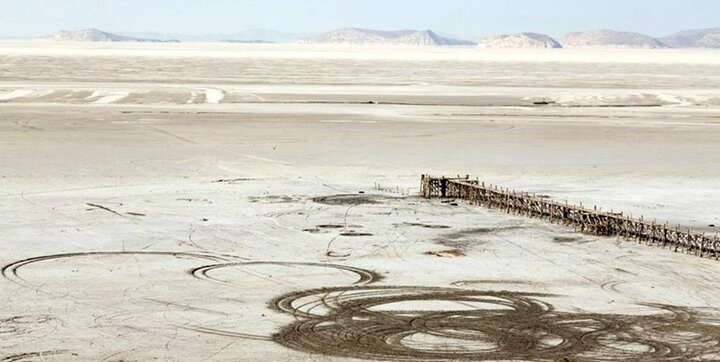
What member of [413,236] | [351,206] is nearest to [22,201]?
[351,206]

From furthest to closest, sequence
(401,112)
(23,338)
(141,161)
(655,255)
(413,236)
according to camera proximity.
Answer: (401,112) < (141,161) < (413,236) < (655,255) < (23,338)

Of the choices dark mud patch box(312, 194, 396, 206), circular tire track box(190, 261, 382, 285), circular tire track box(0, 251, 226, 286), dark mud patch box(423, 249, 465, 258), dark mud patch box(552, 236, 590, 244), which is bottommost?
dark mud patch box(312, 194, 396, 206)

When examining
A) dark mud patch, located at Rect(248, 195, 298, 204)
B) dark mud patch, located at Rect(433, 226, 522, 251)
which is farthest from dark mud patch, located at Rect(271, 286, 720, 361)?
dark mud patch, located at Rect(248, 195, 298, 204)

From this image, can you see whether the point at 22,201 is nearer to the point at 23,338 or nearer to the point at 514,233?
the point at 514,233

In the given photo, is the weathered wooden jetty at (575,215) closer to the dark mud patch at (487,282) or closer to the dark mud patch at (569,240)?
the dark mud patch at (569,240)

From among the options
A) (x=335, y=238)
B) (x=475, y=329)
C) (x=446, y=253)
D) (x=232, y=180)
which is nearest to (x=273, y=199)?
(x=232, y=180)

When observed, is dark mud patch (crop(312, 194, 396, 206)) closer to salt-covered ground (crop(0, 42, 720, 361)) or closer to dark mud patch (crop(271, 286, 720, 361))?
salt-covered ground (crop(0, 42, 720, 361))
